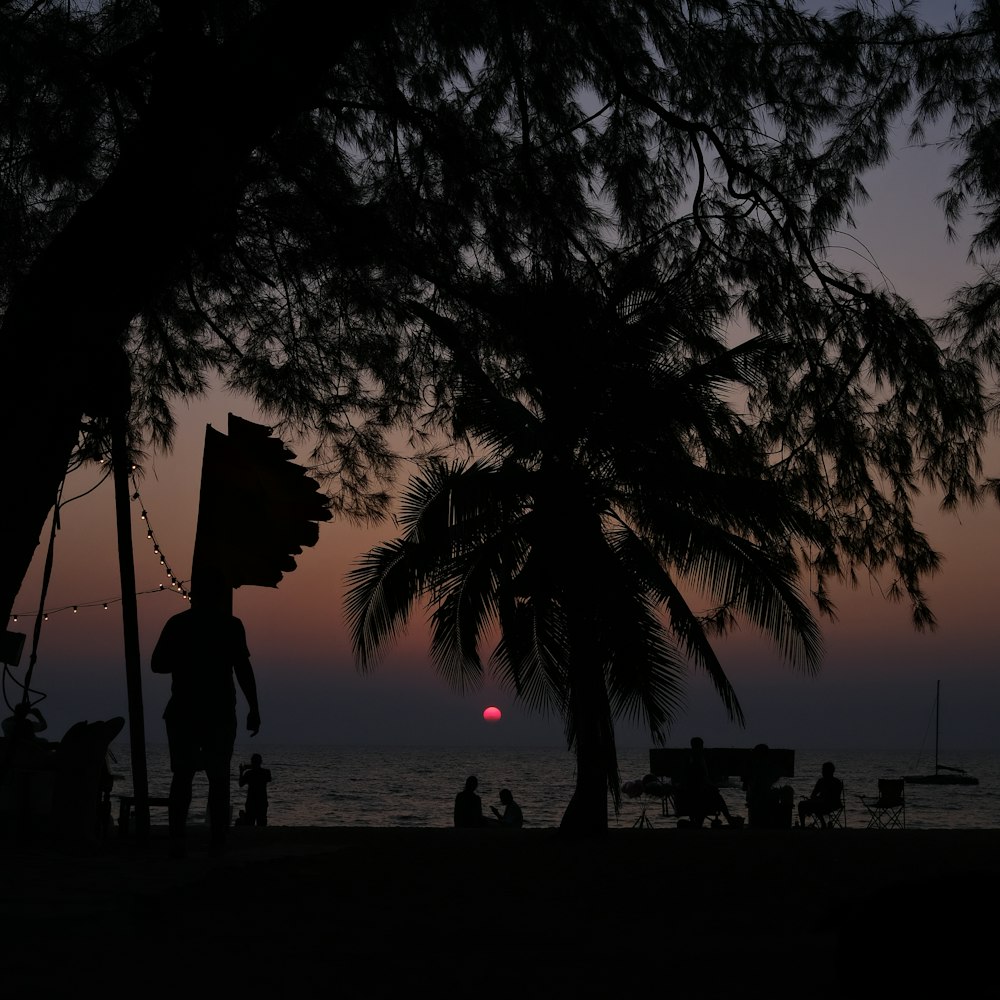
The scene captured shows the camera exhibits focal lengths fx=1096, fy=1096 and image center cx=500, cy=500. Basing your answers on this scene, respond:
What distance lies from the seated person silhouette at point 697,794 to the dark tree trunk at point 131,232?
43.5 ft

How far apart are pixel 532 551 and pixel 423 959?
7.43 meters

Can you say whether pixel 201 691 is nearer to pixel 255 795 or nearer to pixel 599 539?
pixel 599 539

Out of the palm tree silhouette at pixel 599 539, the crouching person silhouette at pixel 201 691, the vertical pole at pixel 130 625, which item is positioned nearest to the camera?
the crouching person silhouette at pixel 201 691

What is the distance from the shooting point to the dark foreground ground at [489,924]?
135 inches

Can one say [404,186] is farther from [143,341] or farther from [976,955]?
[976,955]

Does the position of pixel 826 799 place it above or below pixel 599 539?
below

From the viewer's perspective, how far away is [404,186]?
8391 mm

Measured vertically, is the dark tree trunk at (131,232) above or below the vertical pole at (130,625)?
above

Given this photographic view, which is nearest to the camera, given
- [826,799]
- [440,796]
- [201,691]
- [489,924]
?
[489,924]

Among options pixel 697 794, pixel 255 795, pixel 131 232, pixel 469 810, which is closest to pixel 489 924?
pixel 131 232

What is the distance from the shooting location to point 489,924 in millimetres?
4723

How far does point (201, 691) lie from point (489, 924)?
2.55 metres

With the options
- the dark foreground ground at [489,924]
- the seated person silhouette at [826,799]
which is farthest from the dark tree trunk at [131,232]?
the seated person silhouette at [826,799]

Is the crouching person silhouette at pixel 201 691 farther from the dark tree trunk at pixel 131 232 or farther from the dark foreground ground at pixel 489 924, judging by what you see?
the dark tree trunk at pixel 131 232
